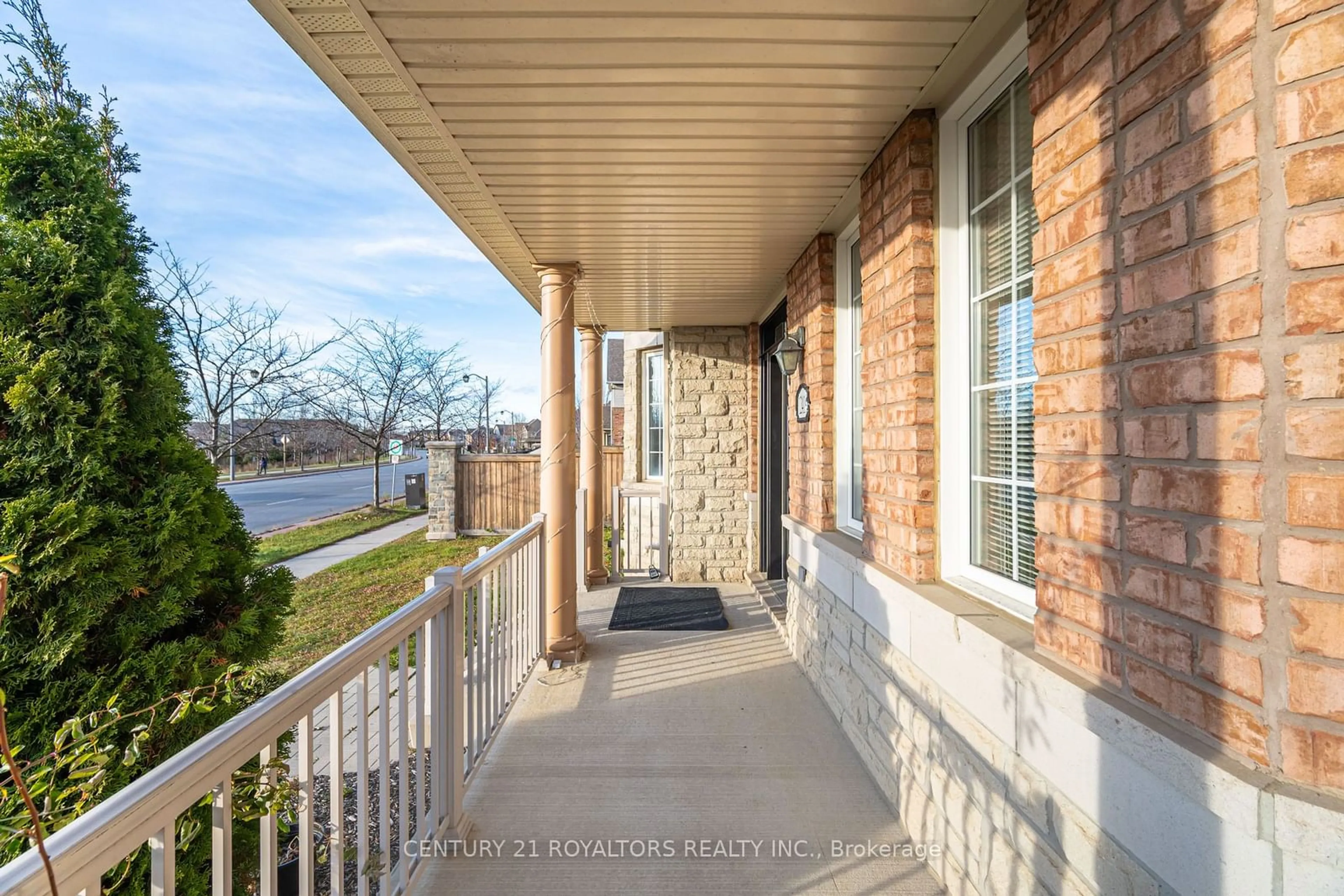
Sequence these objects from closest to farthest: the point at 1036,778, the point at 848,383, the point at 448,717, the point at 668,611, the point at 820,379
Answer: the point at 1036,778 → the point at 448,717 → the point at 848,383 → the point at 820,379 → the point at 668,611

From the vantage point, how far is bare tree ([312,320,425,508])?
12.1 m

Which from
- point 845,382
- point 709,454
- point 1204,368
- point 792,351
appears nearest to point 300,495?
point 709,454

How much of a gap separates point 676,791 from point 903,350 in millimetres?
1930

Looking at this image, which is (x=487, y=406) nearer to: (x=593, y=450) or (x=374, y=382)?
(x=374, y=382)

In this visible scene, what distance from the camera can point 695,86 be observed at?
185 cm

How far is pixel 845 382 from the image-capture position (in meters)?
3.20

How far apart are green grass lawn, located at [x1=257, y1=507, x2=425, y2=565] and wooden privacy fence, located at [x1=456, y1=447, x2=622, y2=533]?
1.00 m

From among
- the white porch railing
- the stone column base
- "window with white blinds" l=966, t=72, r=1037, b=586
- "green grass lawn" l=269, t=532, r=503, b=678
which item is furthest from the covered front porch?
"green grass lawn" l=269, t=532, r=503, b=678

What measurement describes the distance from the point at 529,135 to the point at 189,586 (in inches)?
75.8

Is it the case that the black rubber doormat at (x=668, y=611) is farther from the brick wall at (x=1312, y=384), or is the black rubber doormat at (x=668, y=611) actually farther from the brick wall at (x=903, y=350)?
the brick wall at (x=1312, y=384)

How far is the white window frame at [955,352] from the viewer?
1.95m

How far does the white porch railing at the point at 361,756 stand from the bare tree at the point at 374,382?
1051 cm

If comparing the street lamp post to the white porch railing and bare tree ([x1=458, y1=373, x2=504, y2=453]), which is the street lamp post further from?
the white porch railing

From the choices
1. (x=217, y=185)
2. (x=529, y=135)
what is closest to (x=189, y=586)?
(x=529, y=135)
